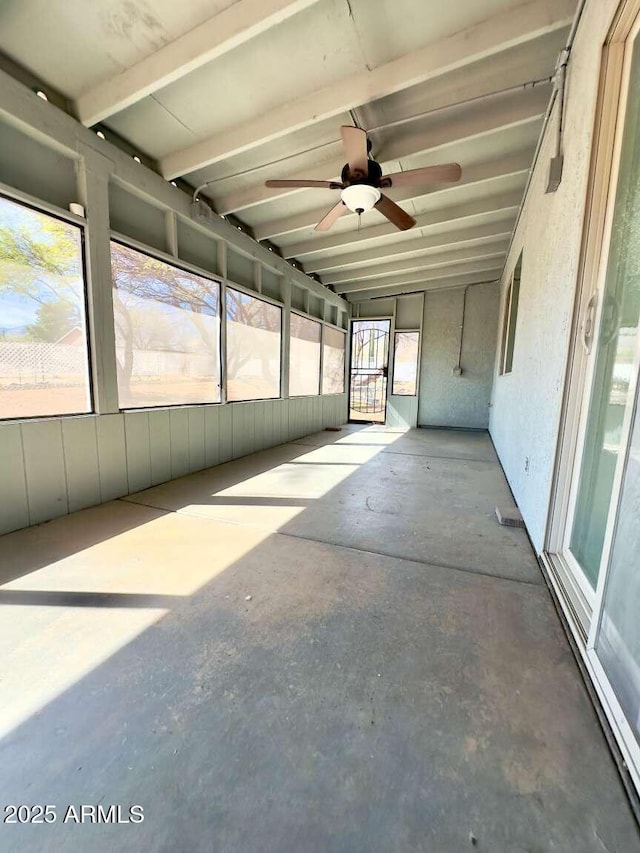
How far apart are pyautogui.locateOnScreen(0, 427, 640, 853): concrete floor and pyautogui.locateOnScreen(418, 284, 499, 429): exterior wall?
230 inches

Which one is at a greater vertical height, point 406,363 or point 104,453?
point 406,363

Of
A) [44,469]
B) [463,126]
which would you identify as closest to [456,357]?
[463,126]

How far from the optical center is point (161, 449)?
372cm

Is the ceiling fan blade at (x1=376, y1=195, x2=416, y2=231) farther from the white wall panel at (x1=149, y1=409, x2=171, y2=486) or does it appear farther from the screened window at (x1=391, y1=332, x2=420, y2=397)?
the screened window at (x1=391, y1=332, x2=420, y2=397)

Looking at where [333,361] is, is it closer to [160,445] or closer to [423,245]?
[423,245]

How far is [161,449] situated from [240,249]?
9.42 ft

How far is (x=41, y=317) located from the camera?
2.60 m

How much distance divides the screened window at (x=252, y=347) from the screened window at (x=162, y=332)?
11.2 inches

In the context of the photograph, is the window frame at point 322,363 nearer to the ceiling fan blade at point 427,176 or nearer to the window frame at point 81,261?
the ceiling fan blade at point 427,176

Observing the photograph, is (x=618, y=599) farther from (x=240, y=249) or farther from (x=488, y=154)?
(x=240, y=249)

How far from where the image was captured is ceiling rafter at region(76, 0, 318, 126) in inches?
78.5

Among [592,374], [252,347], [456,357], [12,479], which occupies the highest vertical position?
[456,357]

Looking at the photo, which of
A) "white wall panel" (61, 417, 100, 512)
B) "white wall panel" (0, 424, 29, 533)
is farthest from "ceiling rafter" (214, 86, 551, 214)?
"white wall panel" (0, 424, 29, 533)

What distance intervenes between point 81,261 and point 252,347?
2432mm
